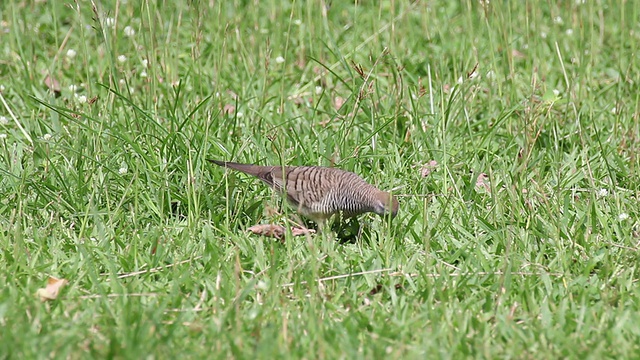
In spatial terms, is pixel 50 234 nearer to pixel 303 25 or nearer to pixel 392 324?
pixel 392 324

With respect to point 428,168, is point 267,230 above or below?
below

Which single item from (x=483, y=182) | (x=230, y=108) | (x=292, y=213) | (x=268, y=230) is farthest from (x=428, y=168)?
(x=230, y=108)

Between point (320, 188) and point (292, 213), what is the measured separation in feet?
1.37

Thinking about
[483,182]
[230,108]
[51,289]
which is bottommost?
[51,289]

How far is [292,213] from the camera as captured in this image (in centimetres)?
538

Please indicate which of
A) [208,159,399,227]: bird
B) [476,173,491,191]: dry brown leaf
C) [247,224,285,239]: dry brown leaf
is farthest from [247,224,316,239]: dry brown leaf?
[476,173,491,191]: dry brown leaf

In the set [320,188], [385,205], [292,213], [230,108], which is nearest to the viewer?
[385,205]

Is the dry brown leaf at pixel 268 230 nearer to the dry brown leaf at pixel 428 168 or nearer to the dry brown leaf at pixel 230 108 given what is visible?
the dry brown leaf at pixel 428 168

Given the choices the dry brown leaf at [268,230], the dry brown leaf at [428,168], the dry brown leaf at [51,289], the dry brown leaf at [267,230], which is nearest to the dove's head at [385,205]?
the dry brown leaf at [268,230]

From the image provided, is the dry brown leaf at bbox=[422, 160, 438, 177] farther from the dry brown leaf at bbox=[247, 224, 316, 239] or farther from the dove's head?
the dry brown leaf at bbox=[247, 224, 316, 239]

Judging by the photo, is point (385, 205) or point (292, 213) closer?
point (385, 205)

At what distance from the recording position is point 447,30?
25.3 ft

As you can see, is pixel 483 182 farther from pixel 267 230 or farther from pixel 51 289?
pixel 51 289

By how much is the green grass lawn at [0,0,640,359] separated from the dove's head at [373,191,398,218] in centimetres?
7
